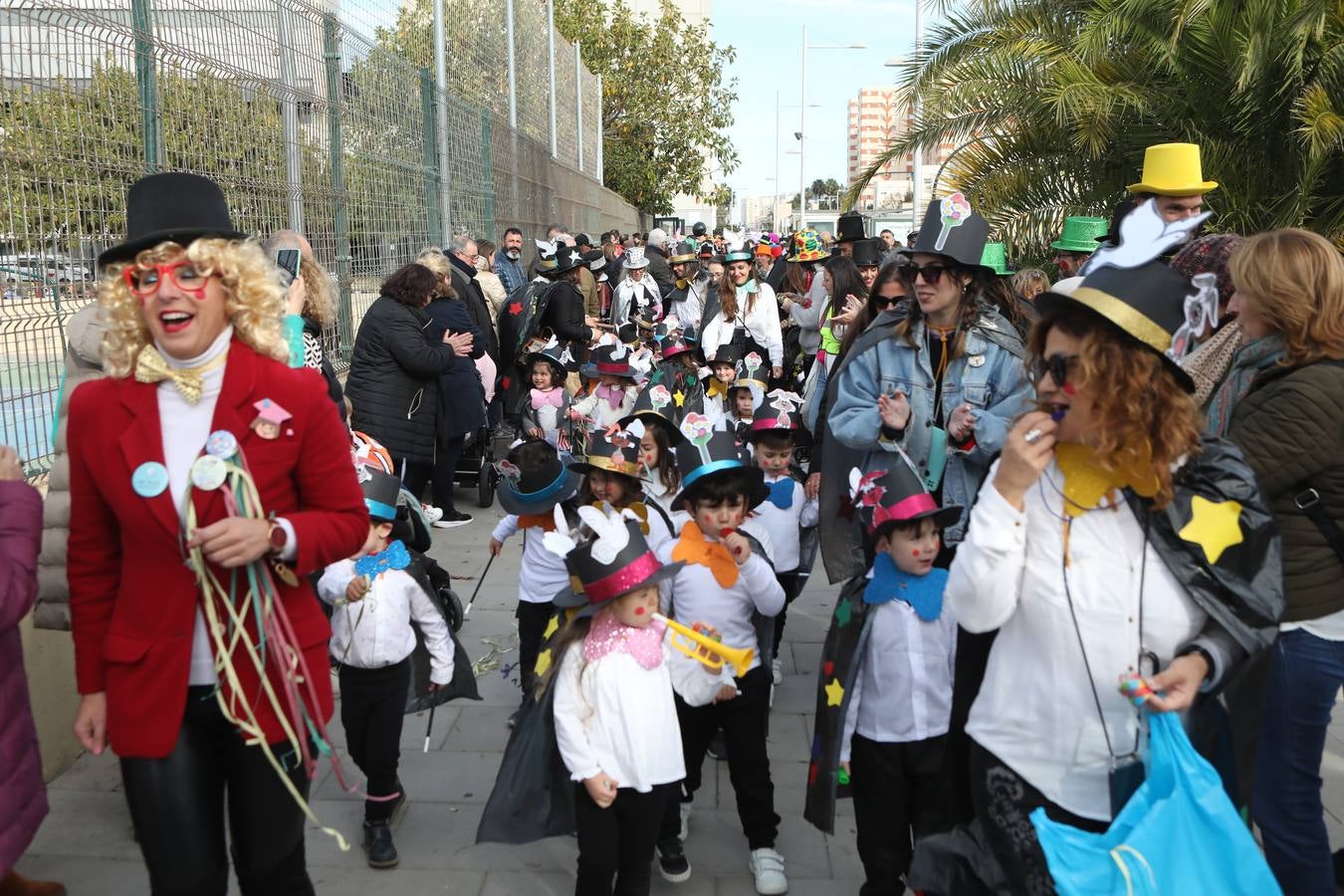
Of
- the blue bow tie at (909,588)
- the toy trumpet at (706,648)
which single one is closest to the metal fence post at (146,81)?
the toy trumpet at (706,648)

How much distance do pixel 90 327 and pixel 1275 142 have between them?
7.92 meters

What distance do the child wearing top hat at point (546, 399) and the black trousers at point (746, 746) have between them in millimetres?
4559

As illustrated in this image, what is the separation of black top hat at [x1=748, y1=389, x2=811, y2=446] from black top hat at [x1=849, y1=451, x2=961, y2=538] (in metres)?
1.75

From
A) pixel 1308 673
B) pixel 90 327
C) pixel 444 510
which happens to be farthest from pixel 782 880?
pixel 444 510

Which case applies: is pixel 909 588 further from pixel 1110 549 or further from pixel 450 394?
pixel 450 394

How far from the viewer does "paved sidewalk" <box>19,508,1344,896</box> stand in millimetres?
4090

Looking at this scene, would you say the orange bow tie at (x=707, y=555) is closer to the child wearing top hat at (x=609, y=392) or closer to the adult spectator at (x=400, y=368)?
the adult spectator at (x=400, y=368)

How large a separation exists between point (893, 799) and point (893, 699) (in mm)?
319

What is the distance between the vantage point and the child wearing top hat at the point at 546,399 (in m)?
8.62

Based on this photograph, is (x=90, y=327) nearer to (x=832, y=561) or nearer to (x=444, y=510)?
(x=832, y=561)

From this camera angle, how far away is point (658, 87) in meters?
34.6

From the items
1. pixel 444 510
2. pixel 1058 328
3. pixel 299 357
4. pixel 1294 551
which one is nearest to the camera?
pixel 1058 328

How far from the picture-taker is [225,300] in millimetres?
2787

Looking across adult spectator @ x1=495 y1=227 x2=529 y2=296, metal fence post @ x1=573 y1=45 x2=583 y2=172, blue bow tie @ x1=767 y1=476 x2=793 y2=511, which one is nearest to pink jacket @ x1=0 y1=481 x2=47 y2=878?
blue bow tie @ x1=767 y1=476 x2=793 y2=511
